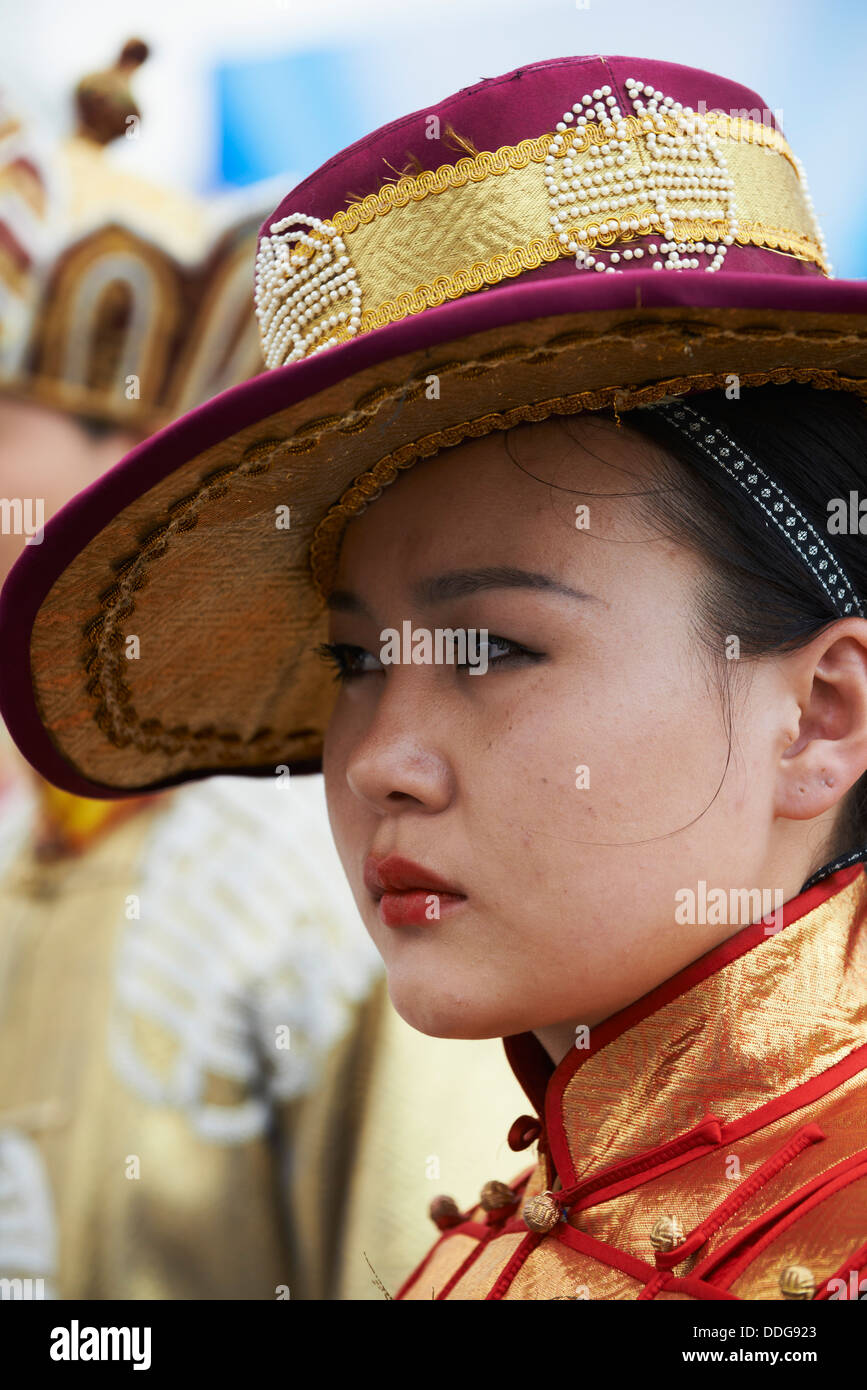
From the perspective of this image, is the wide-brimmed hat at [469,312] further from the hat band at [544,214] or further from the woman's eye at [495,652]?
the woman's eye at [495,652]

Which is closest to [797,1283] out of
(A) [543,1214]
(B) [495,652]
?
(A) [543,1214]

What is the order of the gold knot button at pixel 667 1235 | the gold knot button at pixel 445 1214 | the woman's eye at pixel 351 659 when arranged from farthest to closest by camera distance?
1. the gold knot button at pixel 445 1214
2. the woman's eye at pixel 351 659
3. the gold knot button at pixel 667 1235

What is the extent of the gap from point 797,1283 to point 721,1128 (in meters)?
0.17

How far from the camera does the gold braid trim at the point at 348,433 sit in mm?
1081

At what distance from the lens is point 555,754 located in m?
1.14

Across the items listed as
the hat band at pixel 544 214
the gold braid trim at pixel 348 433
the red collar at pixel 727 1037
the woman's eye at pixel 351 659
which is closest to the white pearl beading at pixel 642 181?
the hat band at pixel 544 214

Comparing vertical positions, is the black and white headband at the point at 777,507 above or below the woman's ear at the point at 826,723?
above

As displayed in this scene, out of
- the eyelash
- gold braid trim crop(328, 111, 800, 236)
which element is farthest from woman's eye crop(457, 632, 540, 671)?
gold braid trim crop(328, 111, 800, 236)

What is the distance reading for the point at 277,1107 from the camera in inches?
94.0

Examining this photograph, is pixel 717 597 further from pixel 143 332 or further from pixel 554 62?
pixel 143 332

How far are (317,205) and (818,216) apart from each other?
51 centimetres

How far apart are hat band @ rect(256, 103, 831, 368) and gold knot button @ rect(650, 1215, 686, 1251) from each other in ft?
2.58

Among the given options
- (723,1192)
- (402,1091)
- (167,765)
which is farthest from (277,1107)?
(723,1192)

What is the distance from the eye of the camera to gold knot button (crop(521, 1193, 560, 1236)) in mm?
1231
